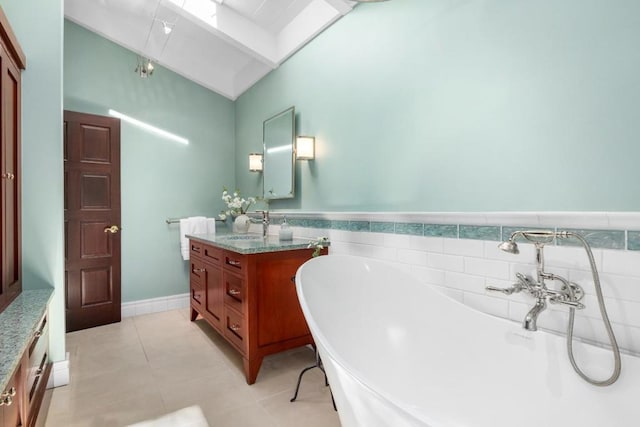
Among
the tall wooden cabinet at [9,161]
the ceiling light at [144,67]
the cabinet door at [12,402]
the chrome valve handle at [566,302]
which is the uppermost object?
the ceiling light at [144,67]

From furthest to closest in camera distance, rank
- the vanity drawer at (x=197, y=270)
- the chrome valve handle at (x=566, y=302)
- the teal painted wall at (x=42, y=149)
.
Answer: the vanity drawer at (x=197, y=270)
the teal painted wall at (x=42, y=149)
the chrome valve handle at (x=566, y=302)

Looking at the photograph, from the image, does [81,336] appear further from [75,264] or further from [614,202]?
[614,202]

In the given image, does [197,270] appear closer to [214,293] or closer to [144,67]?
[214,293]

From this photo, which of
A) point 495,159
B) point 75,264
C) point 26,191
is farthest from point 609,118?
point 75,264

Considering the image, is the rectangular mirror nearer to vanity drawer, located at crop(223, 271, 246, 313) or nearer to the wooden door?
vanity drawer, located at crop(223, 271, 246, 313)

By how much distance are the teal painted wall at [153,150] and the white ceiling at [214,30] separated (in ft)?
0.60

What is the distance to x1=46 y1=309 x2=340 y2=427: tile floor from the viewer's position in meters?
1.76

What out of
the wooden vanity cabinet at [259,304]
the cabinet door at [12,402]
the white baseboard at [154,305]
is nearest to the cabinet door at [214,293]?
the wooden vanity cabinet at [259,304]

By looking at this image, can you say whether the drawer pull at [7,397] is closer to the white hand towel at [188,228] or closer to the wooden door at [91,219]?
the wooden door at [91,219]

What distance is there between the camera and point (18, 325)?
1.33 m

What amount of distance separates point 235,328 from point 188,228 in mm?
1709

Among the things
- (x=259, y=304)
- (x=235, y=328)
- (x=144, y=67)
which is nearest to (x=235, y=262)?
(x=259, y=304)

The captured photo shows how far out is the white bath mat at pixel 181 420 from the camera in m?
1.69

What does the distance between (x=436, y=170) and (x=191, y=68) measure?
3.18 metres
